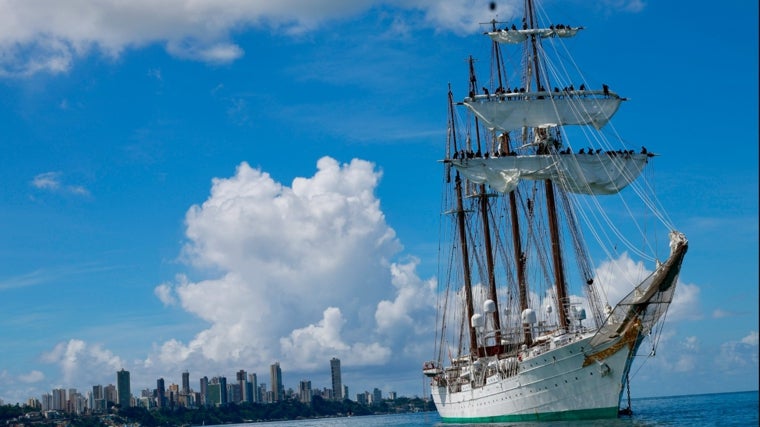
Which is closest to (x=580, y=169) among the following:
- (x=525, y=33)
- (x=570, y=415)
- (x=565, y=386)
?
(x=525, y=33)

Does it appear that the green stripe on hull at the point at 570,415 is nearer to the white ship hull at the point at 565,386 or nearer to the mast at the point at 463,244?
the white ship hull at the point at 565,386

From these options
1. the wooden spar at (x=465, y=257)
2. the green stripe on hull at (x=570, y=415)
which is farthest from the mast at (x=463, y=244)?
the green stripe on hull at (x=570, y=415)

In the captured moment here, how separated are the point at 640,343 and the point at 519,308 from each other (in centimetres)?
2101

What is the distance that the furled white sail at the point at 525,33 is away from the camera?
86750 mm

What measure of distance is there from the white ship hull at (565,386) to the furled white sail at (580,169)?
1755 centimetres

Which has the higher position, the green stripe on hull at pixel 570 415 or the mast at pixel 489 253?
the mast at pixel 489 253

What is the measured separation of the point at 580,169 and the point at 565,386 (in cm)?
2059

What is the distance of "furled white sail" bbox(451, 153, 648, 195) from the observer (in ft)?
269

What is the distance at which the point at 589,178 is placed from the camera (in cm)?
8250

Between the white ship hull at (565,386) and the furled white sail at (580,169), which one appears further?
the furled white sail at (580,169)

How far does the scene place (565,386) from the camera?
70875mm

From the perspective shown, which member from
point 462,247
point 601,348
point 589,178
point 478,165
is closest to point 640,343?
point 601,348

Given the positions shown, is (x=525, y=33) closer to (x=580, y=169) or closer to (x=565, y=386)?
(x=580, y=169)

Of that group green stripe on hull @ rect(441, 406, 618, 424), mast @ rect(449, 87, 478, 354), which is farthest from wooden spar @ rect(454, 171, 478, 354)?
green stripe on hull @ rect(441, 406, 618, 424)
